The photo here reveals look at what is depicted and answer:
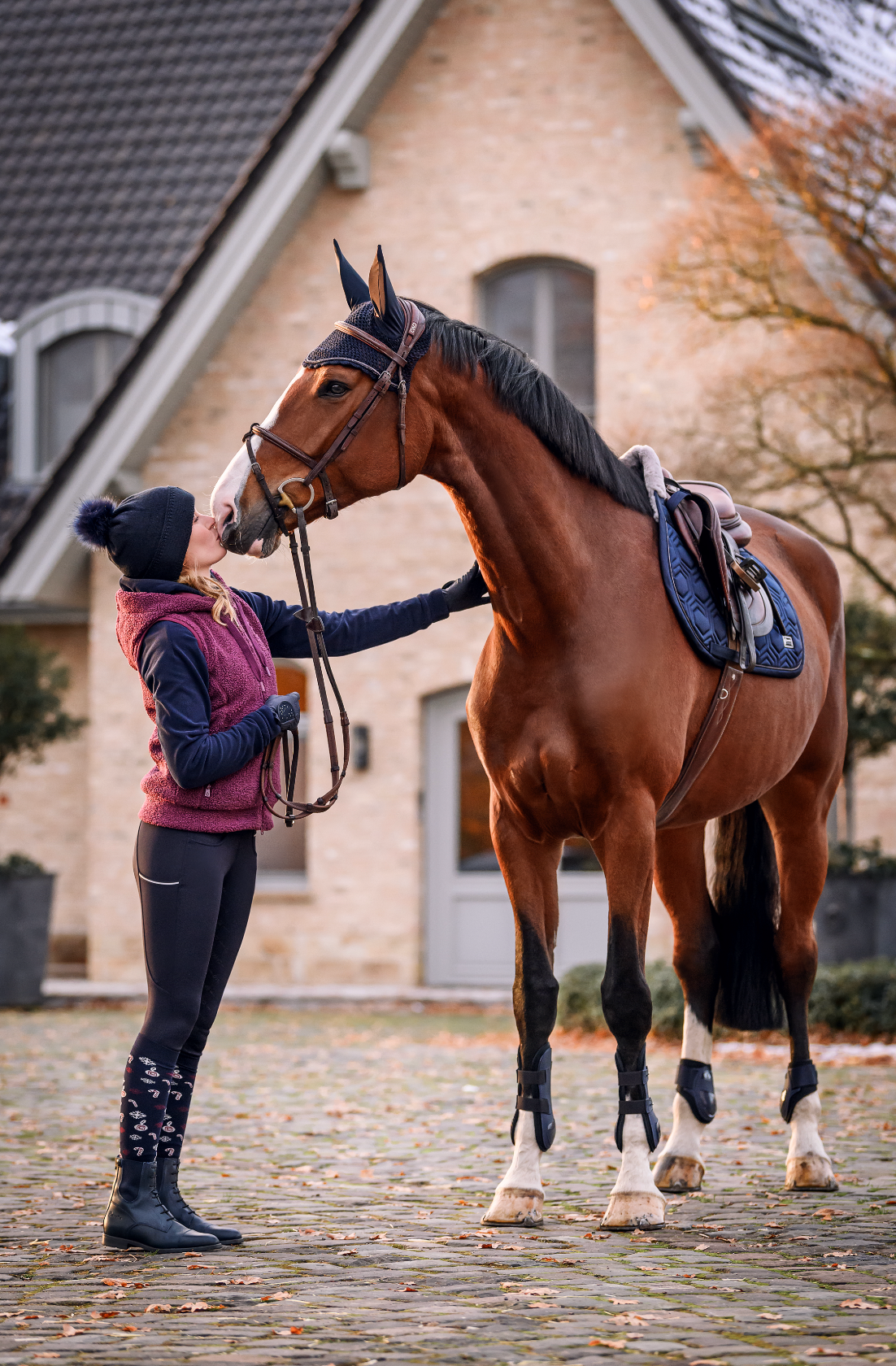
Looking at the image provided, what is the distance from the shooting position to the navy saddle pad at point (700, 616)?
4.99 m

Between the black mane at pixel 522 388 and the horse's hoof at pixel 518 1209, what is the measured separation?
81.5 inches

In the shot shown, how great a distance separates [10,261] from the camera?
1777 cm

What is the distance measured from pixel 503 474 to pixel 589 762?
0.84 m

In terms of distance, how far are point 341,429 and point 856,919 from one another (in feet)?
27.7

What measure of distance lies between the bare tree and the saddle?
5.91m

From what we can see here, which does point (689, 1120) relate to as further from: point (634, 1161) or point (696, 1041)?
point (634, 1161)

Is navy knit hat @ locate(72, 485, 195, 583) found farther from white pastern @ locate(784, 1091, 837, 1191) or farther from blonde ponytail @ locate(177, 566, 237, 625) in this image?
white pastern @ locate(784, 1091, 837, 1191)

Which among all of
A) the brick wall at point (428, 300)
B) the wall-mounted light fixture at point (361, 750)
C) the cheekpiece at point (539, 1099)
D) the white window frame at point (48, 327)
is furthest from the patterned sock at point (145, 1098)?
the white window frame at point (48, 327)

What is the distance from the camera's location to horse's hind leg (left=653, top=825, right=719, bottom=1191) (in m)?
5.61

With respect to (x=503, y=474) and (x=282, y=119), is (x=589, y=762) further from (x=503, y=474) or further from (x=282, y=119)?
(x=282, y=119)

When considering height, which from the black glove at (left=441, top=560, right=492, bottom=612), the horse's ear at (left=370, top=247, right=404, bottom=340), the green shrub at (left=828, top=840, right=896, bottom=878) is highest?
the horse's ear at (left=370, top=247, right=404, bottom=340)

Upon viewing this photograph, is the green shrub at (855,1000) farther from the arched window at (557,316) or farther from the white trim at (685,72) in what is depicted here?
the white trim at (685,72)

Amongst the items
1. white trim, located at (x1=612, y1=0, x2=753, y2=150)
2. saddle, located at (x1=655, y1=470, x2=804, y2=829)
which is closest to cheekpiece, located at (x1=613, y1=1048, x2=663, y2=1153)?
saddle, located at (x1=655, y1=470, x2=804, y2=829)

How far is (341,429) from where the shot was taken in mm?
4504
